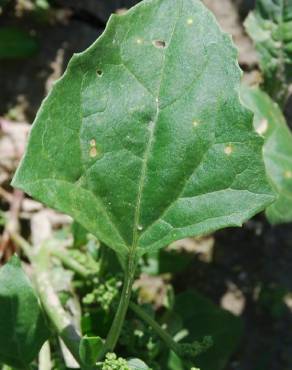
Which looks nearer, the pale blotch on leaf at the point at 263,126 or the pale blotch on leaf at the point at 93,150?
the pale blotch on leaf at the point at 93,150

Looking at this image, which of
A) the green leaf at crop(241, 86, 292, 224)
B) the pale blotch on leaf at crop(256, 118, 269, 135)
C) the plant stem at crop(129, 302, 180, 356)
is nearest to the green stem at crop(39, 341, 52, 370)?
the plant stem at crop(129, 302, 180, 356)

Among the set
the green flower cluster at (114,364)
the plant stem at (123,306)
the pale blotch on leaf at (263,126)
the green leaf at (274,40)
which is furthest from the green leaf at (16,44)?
the green flower cluster at (114,364)

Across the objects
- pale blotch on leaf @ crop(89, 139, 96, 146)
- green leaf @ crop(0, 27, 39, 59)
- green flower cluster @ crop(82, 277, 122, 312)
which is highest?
pale blotch on leaf @ crop(89, 139, 96, 146)

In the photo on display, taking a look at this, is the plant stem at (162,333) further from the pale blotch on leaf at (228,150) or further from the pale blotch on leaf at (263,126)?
the pale blotch on leaf at (263,126)

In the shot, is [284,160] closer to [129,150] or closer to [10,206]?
[129,150]

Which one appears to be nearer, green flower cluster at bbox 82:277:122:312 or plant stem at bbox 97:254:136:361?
plant stem at bbox 97:254:136:361

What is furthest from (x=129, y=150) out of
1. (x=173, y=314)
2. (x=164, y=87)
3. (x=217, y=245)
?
(x=217, y=245)

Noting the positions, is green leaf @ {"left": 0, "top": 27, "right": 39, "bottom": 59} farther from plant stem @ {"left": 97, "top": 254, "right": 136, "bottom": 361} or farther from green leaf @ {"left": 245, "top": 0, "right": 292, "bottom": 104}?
plant stem @ {"left": 97, "top": 254, "right": 136, "bottom": 361}
